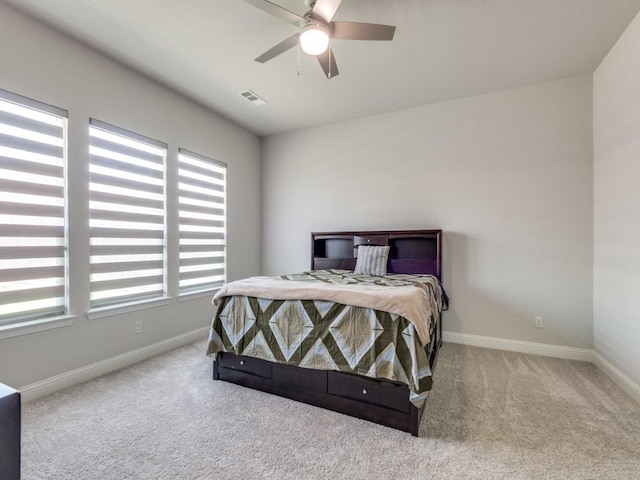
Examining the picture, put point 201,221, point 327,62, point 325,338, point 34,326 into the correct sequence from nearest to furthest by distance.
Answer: point 325,338 < point 34,326 < point 327,62 < point 201,221

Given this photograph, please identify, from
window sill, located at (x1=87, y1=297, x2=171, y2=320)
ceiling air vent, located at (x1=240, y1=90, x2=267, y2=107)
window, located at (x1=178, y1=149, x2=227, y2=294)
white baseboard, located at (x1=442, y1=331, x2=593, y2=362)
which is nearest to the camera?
window sill, located at (x1=87, y1=297, x2=171, y2=320)

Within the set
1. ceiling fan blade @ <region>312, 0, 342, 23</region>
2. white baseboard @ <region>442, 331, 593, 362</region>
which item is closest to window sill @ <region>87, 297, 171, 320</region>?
ceiling fan blade @ <region>312, 0, 342, 23</region>

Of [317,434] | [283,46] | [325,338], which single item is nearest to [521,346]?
[325,338]

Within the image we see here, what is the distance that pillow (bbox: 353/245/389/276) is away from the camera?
132 inches

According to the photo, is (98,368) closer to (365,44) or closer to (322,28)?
(322,28)

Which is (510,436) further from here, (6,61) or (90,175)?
(6,61)

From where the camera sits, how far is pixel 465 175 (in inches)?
135

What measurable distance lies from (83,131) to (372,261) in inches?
119

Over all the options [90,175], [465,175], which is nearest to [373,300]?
[465,175]

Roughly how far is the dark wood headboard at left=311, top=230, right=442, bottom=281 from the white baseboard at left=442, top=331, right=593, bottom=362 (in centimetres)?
77

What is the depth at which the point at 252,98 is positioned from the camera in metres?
3.45

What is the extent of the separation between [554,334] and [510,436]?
1.86m

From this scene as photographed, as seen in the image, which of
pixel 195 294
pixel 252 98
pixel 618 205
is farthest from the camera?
pixel 195 294

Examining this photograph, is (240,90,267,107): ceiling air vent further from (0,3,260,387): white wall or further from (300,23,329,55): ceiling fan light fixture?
(300,23,329,55): ceiling fan light fixture
